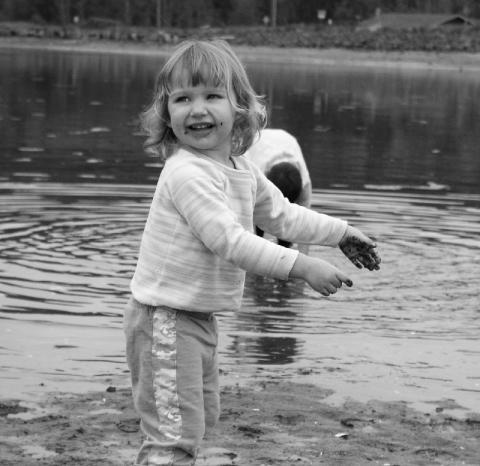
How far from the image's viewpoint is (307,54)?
75.6 meters

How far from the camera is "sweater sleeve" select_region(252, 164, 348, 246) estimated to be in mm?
4680

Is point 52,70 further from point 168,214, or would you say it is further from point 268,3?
point 268,3

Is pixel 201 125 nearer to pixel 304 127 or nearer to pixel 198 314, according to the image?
pixel 198 314

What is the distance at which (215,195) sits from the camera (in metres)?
4.29

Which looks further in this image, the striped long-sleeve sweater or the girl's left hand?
the girl's left hand

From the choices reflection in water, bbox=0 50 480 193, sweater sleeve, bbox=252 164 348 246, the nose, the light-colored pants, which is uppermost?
the nose

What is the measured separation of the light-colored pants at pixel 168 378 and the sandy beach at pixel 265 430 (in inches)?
27.0

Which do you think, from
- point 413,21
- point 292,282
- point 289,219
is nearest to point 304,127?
point 292,282

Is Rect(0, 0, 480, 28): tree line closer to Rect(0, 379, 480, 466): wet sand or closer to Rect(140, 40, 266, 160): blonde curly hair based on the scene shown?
Rect(0, 379, 480, 466): wet sand

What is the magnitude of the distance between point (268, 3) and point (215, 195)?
11921cm

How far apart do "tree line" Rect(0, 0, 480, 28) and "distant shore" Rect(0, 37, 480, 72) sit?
23023 millimetres

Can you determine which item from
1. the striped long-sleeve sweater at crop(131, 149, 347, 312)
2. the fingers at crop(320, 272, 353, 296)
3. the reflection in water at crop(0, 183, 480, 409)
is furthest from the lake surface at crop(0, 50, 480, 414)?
the fingers at crop(320, 272, 353, 296)

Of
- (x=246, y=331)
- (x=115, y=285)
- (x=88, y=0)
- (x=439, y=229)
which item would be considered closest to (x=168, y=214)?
(x=246, y=331)

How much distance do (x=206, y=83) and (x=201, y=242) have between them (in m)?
0.52
